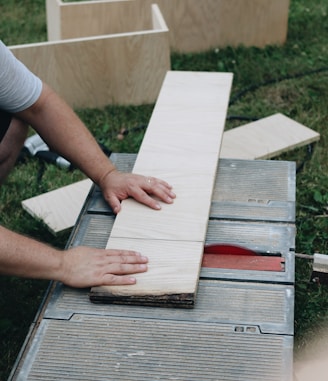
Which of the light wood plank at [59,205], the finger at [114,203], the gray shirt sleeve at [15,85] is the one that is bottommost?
the light wood plank at [59,205]

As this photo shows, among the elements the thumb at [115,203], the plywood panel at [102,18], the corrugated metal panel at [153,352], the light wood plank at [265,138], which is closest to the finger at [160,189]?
the thumb at [115,203]

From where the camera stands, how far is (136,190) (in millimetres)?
2682

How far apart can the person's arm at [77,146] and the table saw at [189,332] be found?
0.88ft

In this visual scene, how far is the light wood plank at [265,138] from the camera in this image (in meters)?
4.14

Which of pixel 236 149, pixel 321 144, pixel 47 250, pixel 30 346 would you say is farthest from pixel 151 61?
pixel 30 346

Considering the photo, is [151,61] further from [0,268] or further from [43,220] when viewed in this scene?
[0,268]

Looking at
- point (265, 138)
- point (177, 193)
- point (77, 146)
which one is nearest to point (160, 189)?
A: point (177, 193)

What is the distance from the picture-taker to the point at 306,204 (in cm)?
378

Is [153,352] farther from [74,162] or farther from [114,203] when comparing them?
[74,162]

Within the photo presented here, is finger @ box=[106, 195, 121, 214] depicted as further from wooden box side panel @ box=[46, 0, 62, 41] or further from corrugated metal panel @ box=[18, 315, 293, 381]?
wooden box side panel @ box=[46, 0, 62, 41]

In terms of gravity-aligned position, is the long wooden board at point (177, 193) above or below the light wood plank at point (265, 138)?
above

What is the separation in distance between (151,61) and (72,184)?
1.16 meters

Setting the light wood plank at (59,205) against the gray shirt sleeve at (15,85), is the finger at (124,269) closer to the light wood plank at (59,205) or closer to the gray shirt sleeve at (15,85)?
the gray shirt sleeve at (15,85)

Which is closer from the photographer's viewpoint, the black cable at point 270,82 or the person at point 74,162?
the person at point 74,162
